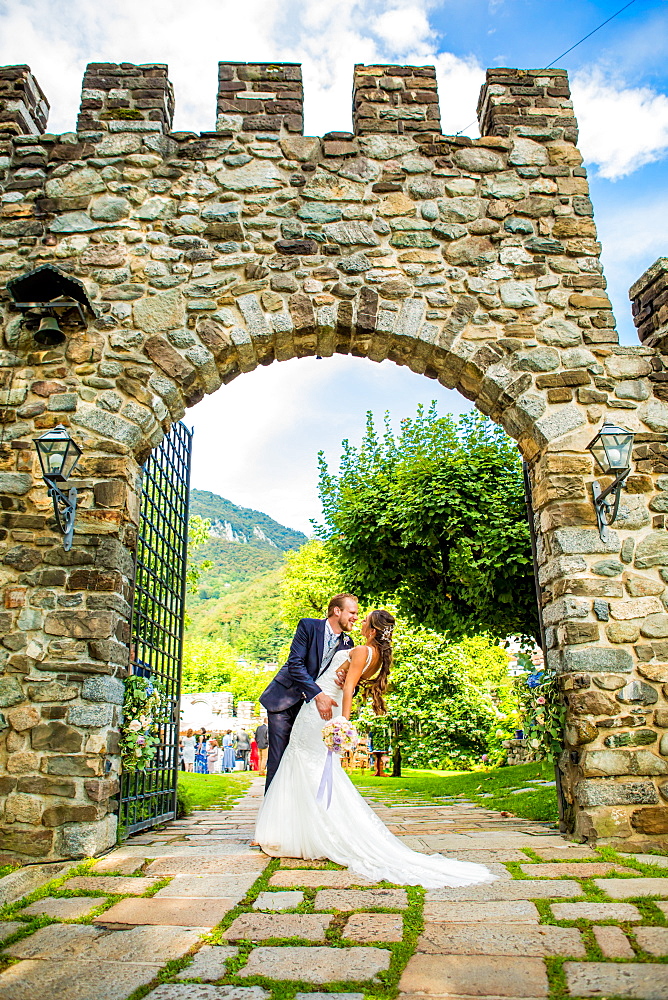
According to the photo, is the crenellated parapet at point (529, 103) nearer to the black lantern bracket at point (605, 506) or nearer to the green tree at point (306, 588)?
the black lantern bracket at point (605, 506)

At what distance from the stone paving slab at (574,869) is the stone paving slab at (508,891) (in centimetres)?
15

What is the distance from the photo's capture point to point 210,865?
3.76 metres

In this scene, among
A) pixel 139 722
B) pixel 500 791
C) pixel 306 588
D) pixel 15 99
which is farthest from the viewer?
pixel 306 588

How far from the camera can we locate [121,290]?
527 centimetres

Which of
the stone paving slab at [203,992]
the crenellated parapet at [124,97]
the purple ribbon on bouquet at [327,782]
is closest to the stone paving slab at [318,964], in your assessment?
the stone paving slab at [203,992]

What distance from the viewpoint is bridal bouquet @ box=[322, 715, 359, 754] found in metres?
4.16

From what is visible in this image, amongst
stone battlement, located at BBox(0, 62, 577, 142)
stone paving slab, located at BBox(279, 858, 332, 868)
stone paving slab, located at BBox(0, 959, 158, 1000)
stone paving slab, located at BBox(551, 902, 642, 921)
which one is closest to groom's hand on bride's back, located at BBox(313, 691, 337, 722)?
stone paving slab, located at BBox(279, 858, 332, 868)

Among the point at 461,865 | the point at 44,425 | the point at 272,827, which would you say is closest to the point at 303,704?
the point at 272,827

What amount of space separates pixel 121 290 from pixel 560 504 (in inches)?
144

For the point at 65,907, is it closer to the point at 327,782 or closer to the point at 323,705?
the point at 327,782

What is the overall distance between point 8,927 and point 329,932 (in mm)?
1308

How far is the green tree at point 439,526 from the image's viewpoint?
28.9 ft

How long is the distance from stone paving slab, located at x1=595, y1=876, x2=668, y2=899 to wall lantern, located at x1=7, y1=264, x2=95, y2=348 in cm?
485

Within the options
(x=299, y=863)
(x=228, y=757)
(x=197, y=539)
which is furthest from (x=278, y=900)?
(x=228, y=757)
